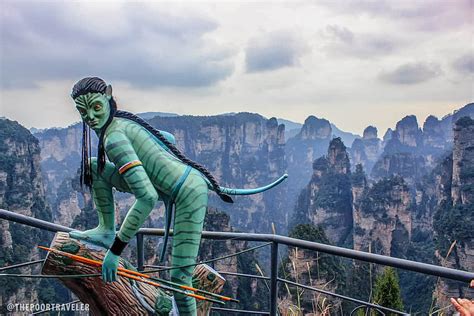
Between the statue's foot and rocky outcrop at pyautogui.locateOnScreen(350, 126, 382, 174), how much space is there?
106 metres

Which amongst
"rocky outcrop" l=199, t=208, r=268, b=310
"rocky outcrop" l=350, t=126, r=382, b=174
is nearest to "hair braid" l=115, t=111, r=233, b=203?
"rocky outcrop" l=199, t=208, r=268, b=310

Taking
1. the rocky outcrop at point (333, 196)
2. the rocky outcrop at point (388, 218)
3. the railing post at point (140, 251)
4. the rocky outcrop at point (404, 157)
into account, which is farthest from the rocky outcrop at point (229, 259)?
the rocky outcrop at point (404, 157)

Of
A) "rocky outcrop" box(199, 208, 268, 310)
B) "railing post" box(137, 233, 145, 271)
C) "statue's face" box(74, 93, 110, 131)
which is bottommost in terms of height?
"rocky outcrop" box(199, 208, 268, 310)

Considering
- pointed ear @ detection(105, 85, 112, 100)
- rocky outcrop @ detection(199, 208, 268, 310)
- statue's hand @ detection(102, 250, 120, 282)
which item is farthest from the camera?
rocky outcrop @ detection(199, 208, 268, 310)

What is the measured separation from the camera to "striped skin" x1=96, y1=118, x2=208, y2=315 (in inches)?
81.7

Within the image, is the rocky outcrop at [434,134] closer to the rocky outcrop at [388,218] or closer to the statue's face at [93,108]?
the rocky outcrop at [388,218]

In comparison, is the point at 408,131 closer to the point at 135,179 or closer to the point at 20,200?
the point at 20,200

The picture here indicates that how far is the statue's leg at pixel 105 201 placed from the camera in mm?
2195

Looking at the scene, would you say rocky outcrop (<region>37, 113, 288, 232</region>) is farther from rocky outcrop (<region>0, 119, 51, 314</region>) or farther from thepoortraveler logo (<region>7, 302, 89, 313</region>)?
thepoortraveler logo (<region>7, 302, 89, 313</region>)

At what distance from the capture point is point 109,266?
2004 mm

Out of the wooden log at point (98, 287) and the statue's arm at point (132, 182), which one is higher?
the statue's arm at point (132, 182)

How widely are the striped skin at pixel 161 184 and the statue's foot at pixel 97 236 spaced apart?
48 millimetres

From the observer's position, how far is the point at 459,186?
31203 millimetres

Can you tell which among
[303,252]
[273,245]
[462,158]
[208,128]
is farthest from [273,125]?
[273,245]
